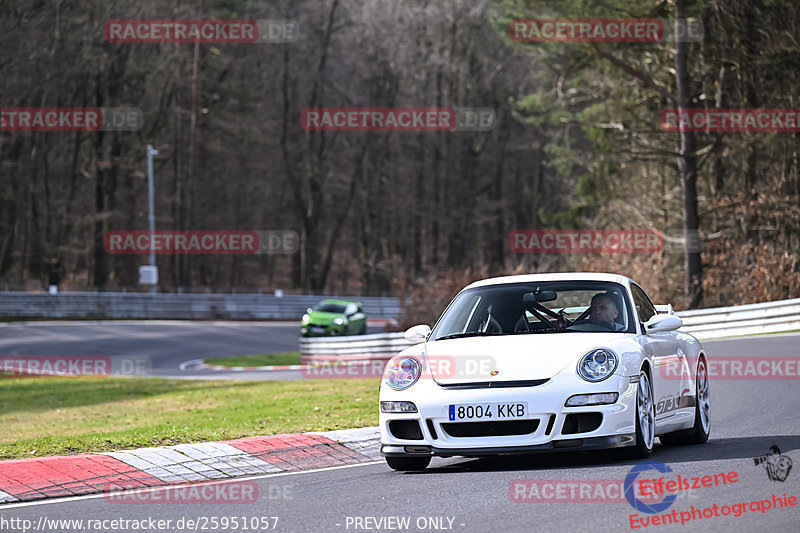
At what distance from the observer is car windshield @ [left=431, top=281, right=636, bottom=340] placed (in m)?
9.66

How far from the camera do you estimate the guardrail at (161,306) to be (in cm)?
5103

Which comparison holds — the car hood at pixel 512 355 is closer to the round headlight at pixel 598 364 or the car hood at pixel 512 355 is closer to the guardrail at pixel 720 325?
the round headlight at pixel 598 364

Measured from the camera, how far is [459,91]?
64.2 meters

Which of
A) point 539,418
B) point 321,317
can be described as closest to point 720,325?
point 321,317

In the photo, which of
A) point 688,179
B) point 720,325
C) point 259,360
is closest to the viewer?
point 720,325

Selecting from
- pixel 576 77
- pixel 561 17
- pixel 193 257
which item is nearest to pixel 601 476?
pixel 561 17

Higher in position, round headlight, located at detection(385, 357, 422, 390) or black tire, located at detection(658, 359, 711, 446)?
round headlight, located at detection(385, 357, 422, 390)

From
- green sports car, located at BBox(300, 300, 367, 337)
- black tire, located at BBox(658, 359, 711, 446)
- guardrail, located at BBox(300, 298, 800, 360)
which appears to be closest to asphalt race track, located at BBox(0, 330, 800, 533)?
black tire, located at BBox(658, 359, 711, 446)

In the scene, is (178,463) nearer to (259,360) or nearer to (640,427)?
(640,427)

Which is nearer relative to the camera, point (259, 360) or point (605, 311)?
point (605, 311)

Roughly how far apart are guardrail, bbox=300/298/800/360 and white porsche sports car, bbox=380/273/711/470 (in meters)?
15.3

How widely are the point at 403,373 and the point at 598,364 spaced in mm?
A: 1480

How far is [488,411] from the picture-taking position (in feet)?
27.7

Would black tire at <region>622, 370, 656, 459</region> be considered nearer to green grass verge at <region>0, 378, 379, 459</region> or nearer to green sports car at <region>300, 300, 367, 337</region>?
green grass verge at <region>0, 378, 379, 459</region>
